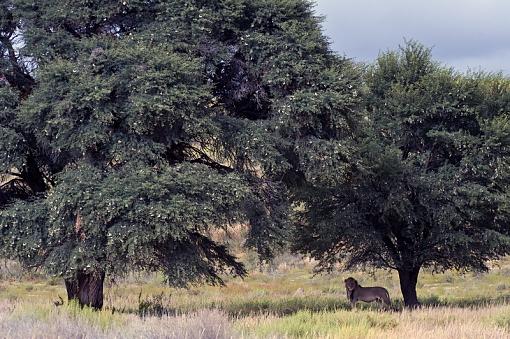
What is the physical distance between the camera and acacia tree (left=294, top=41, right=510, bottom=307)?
18562 mm

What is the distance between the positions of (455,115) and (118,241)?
1136 centimetres

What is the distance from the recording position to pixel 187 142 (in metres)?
15.1

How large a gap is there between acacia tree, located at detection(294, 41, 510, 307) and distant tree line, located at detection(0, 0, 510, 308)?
9cm

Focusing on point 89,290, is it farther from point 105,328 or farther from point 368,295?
point 368,295

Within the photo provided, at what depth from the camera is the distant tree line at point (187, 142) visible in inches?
521

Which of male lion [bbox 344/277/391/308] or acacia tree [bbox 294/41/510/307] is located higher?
acacia tree [bbox 294/41/510/307]

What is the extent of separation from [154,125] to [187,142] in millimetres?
1636

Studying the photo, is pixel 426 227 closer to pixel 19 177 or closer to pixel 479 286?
pixel 19 177

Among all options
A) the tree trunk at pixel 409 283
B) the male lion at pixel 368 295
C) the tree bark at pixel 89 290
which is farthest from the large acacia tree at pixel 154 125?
the tree trunk at pixel 409 283

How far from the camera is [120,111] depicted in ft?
44.7

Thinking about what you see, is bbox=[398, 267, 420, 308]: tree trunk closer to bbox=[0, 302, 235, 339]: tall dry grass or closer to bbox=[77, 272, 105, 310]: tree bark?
bbox=[77, 272, 105, 310]: tree bark

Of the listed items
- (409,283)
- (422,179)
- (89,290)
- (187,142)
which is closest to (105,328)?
(187,142)

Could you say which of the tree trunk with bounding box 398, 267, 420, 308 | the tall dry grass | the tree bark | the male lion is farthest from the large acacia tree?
the tree trunk with bounding box 398, 267, 420, 308

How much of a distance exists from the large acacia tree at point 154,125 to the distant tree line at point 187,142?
0.14ft
